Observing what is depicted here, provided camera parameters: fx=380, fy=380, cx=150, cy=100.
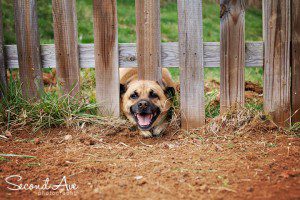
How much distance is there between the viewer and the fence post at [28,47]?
420 cm

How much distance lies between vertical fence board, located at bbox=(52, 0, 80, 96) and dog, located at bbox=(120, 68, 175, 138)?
632mm

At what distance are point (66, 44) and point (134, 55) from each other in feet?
2.50

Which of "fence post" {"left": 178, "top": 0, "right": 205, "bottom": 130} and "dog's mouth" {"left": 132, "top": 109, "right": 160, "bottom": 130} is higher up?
"fence post" {"left": 178, "top": 0, "right": 205, "bottom": 130}

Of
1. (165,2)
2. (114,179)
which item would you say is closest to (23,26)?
(114,179)

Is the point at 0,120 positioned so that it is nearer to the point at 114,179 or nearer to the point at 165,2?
the point at 114,179

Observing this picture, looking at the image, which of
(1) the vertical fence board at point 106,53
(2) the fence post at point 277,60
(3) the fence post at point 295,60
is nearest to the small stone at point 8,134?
(1) the vertical fence board at point 106,53

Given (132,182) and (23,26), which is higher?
(23,26)

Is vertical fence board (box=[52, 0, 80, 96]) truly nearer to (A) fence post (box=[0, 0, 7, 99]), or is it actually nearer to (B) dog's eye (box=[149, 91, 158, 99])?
(A) fence post (box=[0, 0, 7, 99])

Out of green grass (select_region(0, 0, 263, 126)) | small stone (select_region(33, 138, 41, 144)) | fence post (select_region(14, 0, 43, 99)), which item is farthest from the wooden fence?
small stone (select_region(33, 138, 41, 144))

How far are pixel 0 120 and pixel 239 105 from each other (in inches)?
104

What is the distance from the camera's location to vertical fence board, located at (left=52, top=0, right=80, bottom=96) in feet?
13.6

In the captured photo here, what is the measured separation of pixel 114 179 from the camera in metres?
2.78

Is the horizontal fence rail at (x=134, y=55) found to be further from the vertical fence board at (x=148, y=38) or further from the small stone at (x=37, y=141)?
the small stone at (x=37, y=141)

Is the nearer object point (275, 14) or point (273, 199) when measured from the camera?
point (273, 199)
